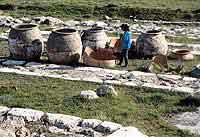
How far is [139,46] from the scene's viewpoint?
50.6 feet

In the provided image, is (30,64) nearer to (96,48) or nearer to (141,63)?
(96,48)

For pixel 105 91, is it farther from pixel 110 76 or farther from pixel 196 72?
pixel 196 72

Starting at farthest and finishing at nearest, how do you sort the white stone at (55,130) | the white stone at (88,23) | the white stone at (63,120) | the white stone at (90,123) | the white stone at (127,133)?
the white stone at (88,23) < the white stone at (63,120) < the white stone at (90,123) < the white stone at (55,130) < the white stone at (127,133)

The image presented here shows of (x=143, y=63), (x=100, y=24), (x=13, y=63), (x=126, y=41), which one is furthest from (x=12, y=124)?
(x=100, y=24)

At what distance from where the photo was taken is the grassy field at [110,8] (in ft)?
78.4

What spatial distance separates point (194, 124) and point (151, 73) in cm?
367

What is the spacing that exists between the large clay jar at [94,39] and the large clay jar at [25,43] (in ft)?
4.50

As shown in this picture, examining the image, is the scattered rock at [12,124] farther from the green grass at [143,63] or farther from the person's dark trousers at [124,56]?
the person's dark trousers at [124,56]

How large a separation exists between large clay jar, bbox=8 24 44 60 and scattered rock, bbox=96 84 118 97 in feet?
12.8

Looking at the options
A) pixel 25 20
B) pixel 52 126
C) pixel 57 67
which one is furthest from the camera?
pixel 25 20

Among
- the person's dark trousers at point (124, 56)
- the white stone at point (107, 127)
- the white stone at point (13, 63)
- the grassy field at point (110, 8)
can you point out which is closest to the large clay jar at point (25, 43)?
the white stone at point (13, 63)

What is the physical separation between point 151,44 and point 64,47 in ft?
8.73

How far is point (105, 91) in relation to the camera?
455 inches

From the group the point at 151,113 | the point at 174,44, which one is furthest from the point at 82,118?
the point at 174,44
